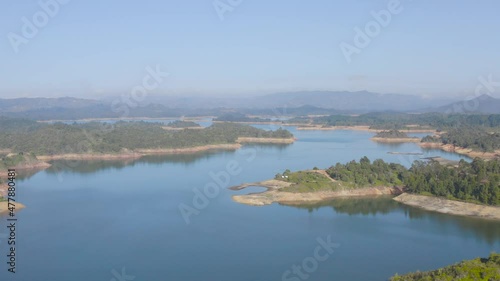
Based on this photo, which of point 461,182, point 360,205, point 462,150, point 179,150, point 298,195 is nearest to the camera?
point 461,182

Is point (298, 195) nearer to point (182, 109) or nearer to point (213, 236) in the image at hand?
point (213, 236)

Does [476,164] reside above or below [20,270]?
above

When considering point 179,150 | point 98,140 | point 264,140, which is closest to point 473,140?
point 264,140

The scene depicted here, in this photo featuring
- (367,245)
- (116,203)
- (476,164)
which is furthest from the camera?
(476,164)

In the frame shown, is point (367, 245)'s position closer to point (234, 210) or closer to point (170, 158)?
point (234, 210)

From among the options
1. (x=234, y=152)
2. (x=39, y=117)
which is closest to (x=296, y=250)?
(x=234, y=152)

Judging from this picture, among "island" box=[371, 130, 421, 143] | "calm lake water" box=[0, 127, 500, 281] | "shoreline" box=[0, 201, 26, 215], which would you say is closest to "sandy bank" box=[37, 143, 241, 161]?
"calm lake water" box=[0, 127, 500, 281]

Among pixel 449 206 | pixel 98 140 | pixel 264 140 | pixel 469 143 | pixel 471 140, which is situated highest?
pixel 471 140

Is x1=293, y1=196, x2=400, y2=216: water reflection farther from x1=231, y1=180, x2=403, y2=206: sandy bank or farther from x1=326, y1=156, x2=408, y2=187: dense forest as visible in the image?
x1=326, y1=156, x2=408, y2=187: dense forest
